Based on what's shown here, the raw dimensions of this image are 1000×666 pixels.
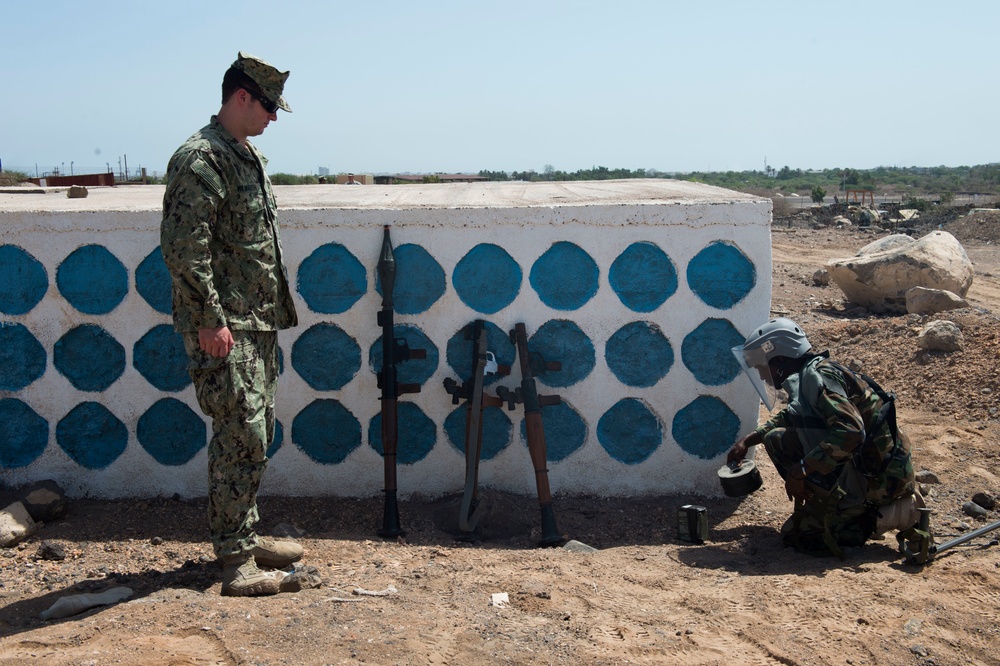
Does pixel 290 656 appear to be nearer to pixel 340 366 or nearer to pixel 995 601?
pixel 340 366

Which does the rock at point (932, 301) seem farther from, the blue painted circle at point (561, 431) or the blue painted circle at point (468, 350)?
the blue painted circle at point (468, 350)

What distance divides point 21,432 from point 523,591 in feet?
9.69

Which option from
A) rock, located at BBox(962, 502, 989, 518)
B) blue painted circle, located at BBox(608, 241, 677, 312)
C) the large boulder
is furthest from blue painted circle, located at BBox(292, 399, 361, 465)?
the large boulder

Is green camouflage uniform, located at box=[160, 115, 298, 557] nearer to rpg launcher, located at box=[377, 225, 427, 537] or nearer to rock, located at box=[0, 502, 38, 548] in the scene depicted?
rpg launcher, located at box=[377, 225, 427, 537]

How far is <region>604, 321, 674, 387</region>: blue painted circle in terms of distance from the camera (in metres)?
5.05

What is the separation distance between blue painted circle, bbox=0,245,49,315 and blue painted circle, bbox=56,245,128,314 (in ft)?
0.33

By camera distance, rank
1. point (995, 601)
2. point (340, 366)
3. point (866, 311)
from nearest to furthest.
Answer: point (995, 601), point (340, 366), point (866, 311)

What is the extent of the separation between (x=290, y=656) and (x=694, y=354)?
282 centimetres

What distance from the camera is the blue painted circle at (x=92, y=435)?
16.3 feet

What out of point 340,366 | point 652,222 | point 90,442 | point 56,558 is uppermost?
point 652,222

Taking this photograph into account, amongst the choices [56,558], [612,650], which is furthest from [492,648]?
→ [56,558]

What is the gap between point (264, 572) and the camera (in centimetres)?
370

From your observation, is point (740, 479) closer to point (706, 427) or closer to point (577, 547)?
point (706, 427)

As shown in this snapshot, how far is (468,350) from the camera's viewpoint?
4988 millimetres
